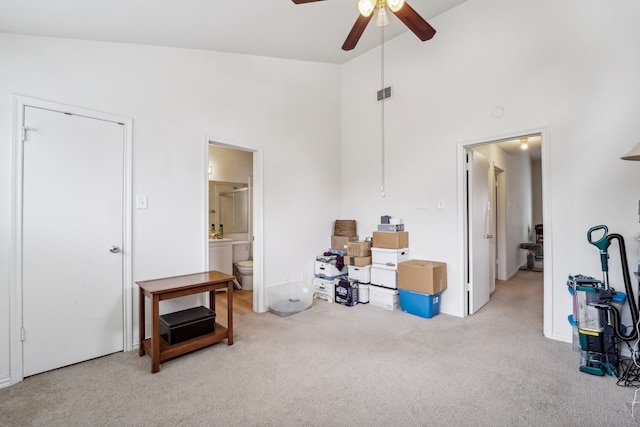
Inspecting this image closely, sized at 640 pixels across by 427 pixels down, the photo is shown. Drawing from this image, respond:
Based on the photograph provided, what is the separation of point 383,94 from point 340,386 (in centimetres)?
359

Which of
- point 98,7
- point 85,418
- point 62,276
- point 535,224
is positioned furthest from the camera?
point 535,224

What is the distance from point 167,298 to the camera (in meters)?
2.33

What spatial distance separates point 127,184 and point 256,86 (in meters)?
1.87

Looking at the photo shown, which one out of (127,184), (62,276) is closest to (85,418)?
(62,276)

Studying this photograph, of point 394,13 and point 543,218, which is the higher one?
point 394,13

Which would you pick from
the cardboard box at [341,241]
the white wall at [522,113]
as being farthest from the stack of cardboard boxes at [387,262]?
the cardboard box at [341,241]

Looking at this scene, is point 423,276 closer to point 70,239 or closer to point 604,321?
point 604,321

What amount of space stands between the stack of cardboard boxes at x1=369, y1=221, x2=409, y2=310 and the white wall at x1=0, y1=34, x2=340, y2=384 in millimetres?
885

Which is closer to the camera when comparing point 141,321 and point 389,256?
point 141,321

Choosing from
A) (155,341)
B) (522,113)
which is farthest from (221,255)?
(522,113)

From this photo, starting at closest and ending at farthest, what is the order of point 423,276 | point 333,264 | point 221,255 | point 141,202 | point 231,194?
point 141,202, point 423,276, point 333,264, point 221,255, point 231,194

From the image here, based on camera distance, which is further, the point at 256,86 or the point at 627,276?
the point at 256,86

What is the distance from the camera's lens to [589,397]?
191cm

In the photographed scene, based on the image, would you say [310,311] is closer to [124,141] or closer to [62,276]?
[62,276]
